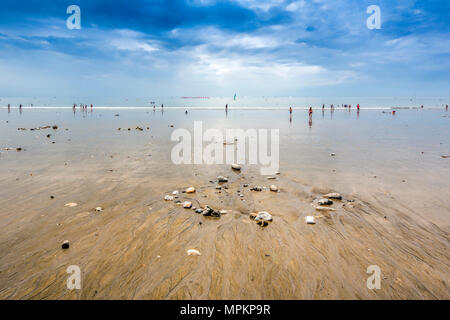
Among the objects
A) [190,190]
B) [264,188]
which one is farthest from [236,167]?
[190,190]

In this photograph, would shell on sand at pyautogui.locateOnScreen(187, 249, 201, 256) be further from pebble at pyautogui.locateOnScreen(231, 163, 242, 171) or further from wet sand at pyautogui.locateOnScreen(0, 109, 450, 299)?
pebble at pyautogui.locateOnScreen(231, 163, 242, 171)

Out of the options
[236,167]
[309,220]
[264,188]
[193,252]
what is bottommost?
[193,252]

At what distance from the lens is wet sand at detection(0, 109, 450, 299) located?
5047 millimetres

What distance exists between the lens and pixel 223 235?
6.96 meters

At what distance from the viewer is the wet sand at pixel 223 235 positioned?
5.05m

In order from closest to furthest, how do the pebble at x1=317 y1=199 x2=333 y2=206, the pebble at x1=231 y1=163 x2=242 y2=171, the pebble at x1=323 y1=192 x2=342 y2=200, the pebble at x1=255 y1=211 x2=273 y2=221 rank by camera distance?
the pebble at x1=255 y1=211 x2=273 y2=221, the pebble at x1=317 y1=199 x2=333 y2=206, the pebble at x1=323 y1=192 x2=342 y2=200, the pebble at x1=231 y1=163 x2=242 y2=171

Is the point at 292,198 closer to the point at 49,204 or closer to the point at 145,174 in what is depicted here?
the point at 145,174

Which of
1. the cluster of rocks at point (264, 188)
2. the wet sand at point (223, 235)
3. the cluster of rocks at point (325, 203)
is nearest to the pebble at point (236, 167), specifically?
the wet sand at point (223, 235)

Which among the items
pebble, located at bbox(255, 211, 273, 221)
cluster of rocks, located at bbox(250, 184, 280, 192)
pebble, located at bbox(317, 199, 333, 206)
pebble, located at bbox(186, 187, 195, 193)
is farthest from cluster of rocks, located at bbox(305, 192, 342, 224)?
pebble, located at bbox(186, 187, 195, 193)

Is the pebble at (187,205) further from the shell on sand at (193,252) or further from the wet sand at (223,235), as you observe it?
the shell on sand at (193,252)

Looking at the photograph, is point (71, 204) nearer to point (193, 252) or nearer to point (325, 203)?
point (193, 252)

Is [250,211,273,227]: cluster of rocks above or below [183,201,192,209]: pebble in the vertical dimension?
below

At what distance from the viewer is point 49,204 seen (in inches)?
344

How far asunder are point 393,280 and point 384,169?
10.0 metres
